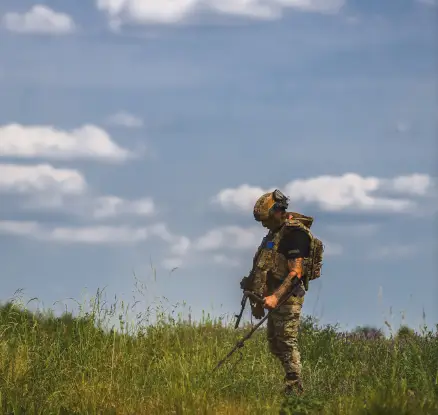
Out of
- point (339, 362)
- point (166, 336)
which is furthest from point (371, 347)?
point (166, 336)

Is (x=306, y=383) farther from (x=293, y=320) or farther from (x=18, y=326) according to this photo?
(x=18, y=326)

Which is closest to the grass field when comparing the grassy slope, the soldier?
the grassy slope

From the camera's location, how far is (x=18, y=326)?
40.4ft

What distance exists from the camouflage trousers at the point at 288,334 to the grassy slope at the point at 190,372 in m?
0.32

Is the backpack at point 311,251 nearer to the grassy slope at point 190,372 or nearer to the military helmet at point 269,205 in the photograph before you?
the military helmet at point 269,205

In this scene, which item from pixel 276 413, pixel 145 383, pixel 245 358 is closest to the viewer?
pixel 276 413

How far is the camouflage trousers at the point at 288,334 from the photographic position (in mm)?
9148

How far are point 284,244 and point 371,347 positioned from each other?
4623 mm

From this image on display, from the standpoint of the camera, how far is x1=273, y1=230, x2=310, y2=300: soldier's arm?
8.92 meters

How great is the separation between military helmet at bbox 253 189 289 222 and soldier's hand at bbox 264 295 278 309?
0.87 meters

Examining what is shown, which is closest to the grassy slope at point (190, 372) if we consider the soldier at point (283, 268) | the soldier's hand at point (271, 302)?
the soldier at point (283, 268)

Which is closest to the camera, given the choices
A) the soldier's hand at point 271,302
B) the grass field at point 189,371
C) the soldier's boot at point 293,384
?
the grass field at point 189,371

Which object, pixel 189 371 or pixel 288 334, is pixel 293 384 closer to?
pixel 288 334

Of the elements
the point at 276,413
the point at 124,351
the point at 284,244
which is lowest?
the point at 276,413
